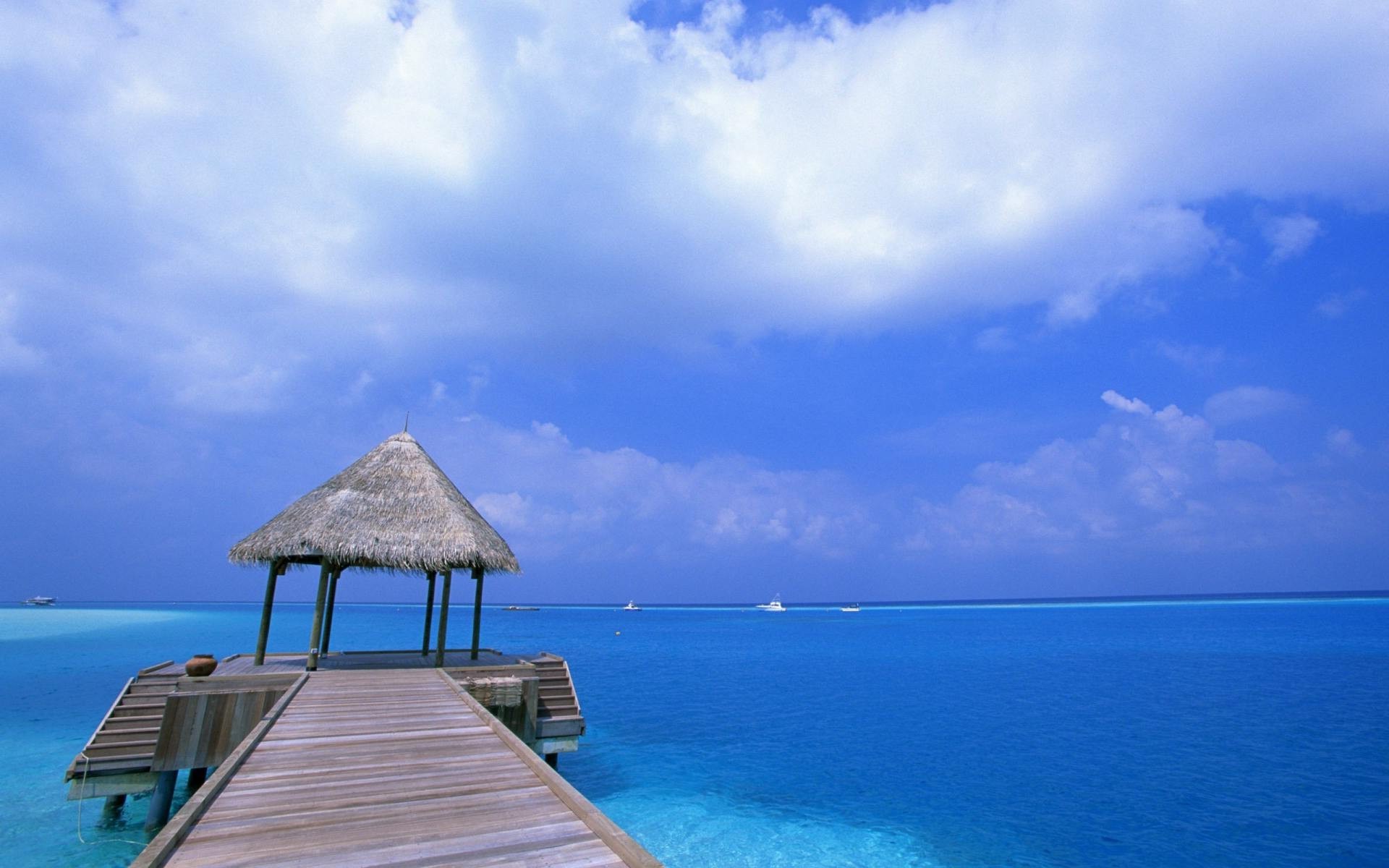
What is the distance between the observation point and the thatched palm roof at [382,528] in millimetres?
11312

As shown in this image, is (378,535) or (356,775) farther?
(378,535)

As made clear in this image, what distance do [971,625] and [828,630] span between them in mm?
19442

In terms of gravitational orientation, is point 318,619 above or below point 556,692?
above

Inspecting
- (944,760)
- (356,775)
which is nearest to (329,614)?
(356,775)

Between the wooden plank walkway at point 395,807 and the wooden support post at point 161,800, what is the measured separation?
14.2 ft

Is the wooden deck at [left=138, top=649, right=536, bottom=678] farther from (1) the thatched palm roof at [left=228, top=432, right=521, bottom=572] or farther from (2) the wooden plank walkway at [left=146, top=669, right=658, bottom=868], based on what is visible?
(2) the wooden plank walkway at [left=146, top=669, right=658, bottom=868]

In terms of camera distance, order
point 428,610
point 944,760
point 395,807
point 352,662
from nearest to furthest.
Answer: point 395,807 < point 352,662 < point 944,760 < point 428,610

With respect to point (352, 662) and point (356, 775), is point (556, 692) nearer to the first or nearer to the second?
point (352, 662)

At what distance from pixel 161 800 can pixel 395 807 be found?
7.85 metres

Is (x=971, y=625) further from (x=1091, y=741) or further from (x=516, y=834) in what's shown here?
(x=516, y=834)

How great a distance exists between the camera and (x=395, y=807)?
4.38m

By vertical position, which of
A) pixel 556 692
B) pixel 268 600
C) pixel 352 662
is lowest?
pixel 556 692

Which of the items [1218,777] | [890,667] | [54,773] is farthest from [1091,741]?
[54,773]

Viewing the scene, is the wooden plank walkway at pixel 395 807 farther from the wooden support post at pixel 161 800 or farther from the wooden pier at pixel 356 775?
the wooden support post at pixel 161 800
